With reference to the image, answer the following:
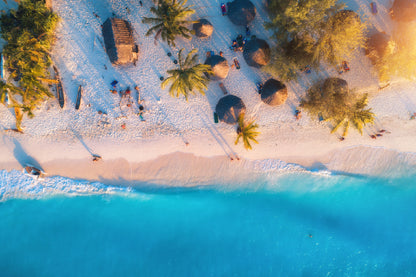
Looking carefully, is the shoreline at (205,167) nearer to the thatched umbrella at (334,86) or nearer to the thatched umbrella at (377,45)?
the thatched umbrella at (334,86)

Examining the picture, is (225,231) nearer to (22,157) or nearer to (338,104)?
(338,104)

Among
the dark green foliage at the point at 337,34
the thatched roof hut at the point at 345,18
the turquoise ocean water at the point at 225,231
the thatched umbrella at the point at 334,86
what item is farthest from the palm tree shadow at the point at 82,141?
the thatched roof hut at the point at 345,18

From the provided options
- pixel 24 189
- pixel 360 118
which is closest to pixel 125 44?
pixel 24 189

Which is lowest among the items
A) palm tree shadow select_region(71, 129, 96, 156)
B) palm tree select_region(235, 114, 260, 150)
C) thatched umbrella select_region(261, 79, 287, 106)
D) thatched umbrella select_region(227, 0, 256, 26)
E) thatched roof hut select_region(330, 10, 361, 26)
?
palm tree shadow select_region(71, 129, 96, 156)

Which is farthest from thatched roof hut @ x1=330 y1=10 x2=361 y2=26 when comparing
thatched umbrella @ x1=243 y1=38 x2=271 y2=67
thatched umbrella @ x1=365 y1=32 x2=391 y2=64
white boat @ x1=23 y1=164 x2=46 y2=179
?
white boat @ x1=23 y1=164 x2=46 y2=179

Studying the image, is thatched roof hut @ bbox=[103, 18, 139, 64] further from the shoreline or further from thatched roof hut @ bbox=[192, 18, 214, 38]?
the shoreline
